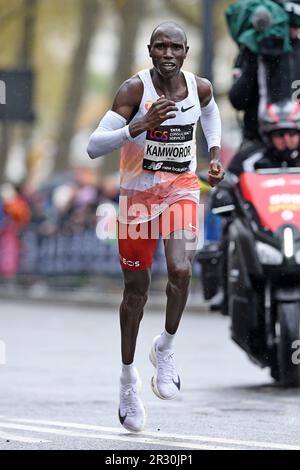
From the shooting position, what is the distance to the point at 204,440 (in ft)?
27.0

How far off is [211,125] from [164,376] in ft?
4.55

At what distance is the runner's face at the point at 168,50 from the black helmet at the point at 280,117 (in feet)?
11.8

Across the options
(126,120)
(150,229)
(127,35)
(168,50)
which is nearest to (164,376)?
(150,229)

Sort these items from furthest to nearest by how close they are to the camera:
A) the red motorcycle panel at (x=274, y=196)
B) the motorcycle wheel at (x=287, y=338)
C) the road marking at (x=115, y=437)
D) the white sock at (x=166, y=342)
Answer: the red motorcycle panel at (x=274, y=196) < the motorcycle wheel at (x=287, y=338) < the white sock at (x=166, y=342) < the road marking at (x=115, y=437)

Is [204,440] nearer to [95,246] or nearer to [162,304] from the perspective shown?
[162,304]

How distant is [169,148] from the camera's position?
883 cm

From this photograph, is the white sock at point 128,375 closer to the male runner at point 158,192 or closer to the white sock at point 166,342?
the male runner at point 158,192

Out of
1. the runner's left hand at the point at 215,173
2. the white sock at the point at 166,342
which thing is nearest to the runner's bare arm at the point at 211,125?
the runner's left hand at the point at 215,173

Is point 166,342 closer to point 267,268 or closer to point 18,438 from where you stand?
point 18,438

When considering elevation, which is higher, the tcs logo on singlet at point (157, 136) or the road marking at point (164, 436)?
the tcs logo on singlet at point (157, 136)

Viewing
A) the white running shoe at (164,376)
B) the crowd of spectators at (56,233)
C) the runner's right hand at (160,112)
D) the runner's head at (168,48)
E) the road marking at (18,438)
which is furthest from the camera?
the crowd of spectators at (56,233)

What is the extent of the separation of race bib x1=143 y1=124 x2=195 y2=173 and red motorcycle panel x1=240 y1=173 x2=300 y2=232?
281 centimetres

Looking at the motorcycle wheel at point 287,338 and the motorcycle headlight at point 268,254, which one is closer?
the motorcycle wheel at point 287,338

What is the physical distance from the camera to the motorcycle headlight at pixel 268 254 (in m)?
11.5
